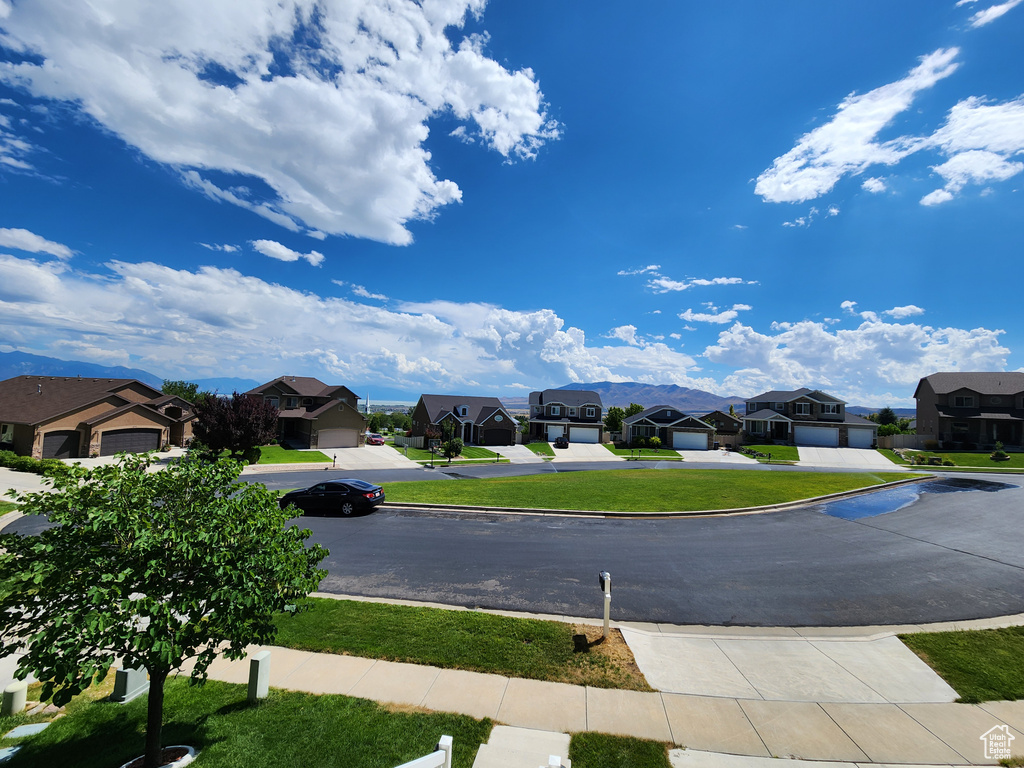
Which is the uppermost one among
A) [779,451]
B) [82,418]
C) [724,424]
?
[82,418]

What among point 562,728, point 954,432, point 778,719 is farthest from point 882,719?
point 954,432

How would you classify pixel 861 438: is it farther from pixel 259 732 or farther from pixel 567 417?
pixel 259 732

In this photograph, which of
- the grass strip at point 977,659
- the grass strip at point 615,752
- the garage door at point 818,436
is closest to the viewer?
the grass strip at point 615,752

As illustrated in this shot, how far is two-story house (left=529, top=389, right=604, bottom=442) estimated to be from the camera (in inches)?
2360

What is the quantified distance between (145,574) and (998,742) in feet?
33.7

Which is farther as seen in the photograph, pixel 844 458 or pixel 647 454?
pixel 647 454

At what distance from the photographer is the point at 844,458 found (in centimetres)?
4525

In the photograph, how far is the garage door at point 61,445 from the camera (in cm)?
3192

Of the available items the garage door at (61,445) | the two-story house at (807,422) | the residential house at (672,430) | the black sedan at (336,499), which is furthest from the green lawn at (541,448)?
the garage door at (61,445)

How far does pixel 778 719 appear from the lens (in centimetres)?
604

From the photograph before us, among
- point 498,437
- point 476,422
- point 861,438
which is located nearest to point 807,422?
point 861,438

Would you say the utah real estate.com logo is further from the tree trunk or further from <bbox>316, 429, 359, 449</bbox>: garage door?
<bbox>316, 429, 359, 449</bbox>: garage door

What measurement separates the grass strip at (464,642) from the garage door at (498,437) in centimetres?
4709

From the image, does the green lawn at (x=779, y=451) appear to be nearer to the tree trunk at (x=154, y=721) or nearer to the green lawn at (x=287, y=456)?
the green lawn at (x=287, y=456)
